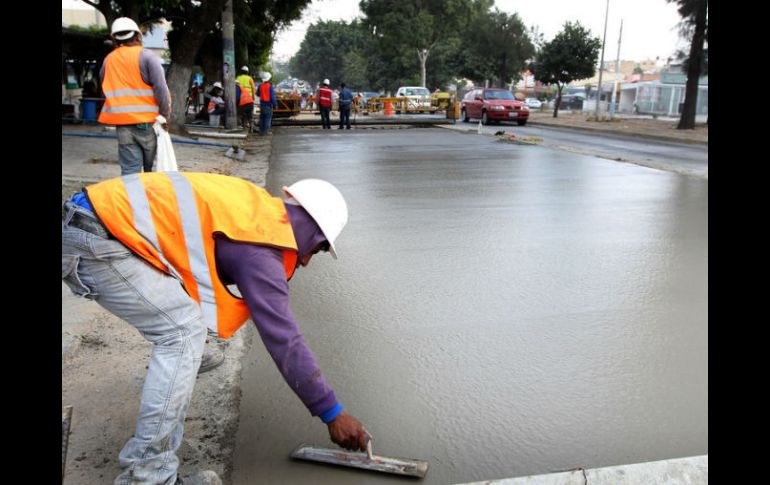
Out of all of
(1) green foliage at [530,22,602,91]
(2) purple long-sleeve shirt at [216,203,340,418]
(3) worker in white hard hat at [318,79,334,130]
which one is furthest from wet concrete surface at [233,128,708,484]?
(1) green foliage at [530,22,602,91]

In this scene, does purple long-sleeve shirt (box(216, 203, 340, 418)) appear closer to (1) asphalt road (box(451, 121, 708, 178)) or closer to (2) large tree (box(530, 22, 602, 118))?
(1) asphalt road (box(451, 121, 708, 178))

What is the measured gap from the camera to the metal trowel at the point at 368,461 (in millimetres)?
2592

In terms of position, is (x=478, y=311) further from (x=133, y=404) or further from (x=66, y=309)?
(x=66, y=309)

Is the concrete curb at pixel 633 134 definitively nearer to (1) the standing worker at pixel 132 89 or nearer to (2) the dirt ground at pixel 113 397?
(1) the standing worker at pixel 132 89

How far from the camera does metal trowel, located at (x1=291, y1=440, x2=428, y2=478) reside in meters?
2.59

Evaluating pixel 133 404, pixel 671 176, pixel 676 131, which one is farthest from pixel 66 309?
pixel 676 131

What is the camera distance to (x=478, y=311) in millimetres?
4469

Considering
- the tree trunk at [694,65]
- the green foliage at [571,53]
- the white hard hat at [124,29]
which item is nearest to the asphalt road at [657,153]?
the tree trunk at [694,65]

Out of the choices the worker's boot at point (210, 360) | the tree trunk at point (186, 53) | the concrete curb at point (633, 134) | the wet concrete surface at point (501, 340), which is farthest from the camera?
the concrete curb at point (633, 134)

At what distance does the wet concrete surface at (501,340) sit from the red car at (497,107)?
17523mm

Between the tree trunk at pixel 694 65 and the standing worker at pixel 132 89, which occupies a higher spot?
the tree trunk at pixel 694 65

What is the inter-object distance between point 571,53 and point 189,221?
34934mm

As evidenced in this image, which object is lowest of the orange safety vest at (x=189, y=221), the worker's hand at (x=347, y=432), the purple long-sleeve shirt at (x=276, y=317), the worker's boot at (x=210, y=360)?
the worker's boot at (x=210, y=360)
